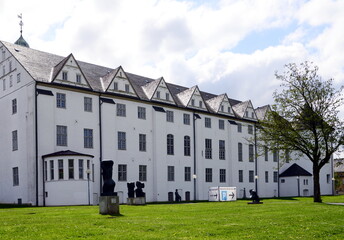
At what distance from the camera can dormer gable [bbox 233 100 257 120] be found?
70925 mm

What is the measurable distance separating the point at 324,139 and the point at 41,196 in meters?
27.0

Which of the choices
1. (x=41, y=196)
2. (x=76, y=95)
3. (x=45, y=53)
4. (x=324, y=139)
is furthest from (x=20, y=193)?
(x=324, y=139)

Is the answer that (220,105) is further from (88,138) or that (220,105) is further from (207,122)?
(88,138)

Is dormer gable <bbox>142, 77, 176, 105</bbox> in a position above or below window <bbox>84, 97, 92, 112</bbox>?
above

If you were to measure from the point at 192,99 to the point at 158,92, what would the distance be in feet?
21.7

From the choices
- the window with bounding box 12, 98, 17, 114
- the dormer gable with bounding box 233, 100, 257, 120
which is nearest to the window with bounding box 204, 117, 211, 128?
the dormer gable with bounding box 233, 100, 257, 120

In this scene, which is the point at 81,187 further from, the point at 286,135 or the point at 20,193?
the point at 286,135

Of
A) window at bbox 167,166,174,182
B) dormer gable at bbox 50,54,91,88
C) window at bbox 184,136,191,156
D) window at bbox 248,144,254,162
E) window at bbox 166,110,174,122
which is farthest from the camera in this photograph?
window at bbox 248,144,254,162

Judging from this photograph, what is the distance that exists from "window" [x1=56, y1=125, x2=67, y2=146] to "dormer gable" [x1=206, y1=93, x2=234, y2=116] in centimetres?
2599

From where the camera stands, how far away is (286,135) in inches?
1737

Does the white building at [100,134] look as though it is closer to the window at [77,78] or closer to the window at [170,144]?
the window at [170,144]

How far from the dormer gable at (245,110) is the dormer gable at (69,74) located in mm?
30169

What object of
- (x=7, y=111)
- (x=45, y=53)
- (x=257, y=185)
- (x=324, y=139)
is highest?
(x=45, y=53)

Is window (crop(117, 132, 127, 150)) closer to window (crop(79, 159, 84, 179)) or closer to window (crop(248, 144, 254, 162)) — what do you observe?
window (crop(79, 159, 84, 179))
